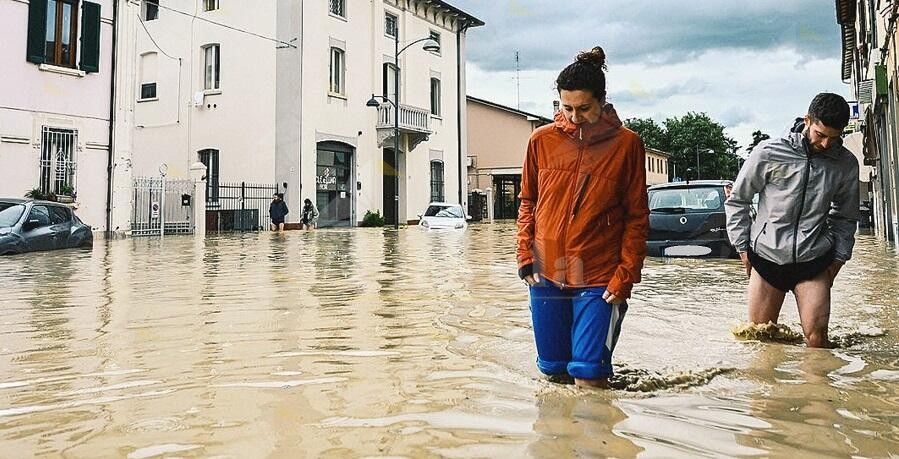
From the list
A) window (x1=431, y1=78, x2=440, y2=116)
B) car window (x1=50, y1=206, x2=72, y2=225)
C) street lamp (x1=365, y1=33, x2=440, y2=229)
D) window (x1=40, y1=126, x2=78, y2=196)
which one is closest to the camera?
car window (x1=50, y1=206, x2=72, y2=225)

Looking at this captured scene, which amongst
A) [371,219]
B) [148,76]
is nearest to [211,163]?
[148,76]

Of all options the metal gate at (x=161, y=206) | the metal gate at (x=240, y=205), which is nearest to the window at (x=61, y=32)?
the metal gate at (x=161, y=206)

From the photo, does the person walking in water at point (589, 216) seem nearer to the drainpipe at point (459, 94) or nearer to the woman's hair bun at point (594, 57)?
the woman's hair bun at point (594, 57)

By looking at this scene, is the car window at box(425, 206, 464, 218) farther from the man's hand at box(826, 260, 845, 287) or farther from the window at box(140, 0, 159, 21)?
the man's hand at box(826, 260, 845, 287)

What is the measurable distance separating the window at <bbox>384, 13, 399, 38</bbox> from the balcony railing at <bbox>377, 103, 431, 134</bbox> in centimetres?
355

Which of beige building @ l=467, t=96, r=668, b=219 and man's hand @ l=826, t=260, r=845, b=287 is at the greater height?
beige building @ l=467, t=96, r=668, b=219

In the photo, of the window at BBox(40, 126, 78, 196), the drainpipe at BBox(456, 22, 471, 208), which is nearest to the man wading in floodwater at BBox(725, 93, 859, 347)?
the window at BBox(40, 126, 78, 196)

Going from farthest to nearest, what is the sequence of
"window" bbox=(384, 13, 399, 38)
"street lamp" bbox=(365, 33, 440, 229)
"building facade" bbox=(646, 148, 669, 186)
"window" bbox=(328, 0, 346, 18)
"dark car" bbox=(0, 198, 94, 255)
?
"building facade" bbox=(646, 148, 669, 186), "window" bbox=(384, 13, 399, 38), "street lamp" bbox=(365, 33, 440, 229), "window" bbox=(328, 0, 346, 18), "dark car" bbox=(0, 198, 94, 255)

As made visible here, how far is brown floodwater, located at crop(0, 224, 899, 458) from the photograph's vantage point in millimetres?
2838

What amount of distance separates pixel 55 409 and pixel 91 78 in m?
21.0

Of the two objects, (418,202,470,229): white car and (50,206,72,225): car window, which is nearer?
(50,206,72,225): car window

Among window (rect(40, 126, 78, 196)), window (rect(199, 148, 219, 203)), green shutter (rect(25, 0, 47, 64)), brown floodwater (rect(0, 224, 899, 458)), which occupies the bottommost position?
brown floodwater (rect(0, 224, 899, 458))

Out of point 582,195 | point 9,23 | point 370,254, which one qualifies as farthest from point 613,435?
point 9,23

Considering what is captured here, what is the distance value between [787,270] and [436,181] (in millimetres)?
34664
